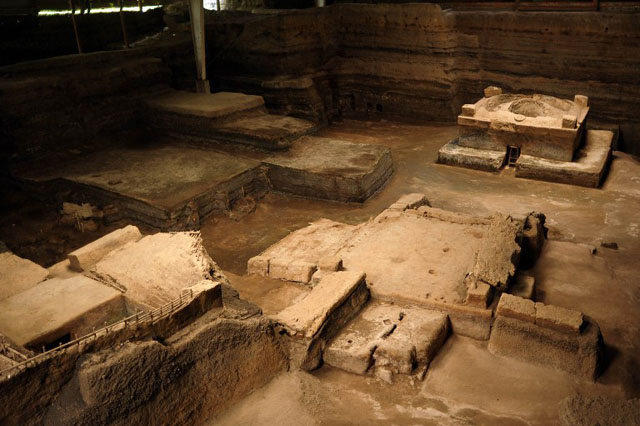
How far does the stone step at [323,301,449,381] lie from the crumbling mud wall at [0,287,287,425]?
53 cm

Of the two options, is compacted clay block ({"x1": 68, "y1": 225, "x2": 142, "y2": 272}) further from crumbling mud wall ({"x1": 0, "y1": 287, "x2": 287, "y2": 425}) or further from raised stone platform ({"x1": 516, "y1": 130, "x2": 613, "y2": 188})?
raised stone platform ({"x1": 516, "y1": 130, "x2": 613, "y2": 188})

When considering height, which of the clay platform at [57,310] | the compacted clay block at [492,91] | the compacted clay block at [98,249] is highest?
the compacted clay block at [492,91]

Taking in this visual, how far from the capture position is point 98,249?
4918mm

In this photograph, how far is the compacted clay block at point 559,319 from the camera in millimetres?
4000

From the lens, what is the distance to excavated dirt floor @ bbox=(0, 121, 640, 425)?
11.9ft

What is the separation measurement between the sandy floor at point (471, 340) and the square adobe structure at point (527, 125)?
0.63 meters

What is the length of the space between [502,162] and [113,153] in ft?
22.2

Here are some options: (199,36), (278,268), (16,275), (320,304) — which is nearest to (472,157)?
(278,268)

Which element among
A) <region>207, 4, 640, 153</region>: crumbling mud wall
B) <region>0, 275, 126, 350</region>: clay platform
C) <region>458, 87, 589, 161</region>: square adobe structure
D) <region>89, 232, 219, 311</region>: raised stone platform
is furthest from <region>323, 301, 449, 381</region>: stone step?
<region>207, 4, 640, 153</region>: crumbling mud wall

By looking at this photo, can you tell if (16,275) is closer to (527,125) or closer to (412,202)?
(412,202)

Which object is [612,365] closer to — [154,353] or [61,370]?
[154,353]

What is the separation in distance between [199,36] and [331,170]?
4671mm

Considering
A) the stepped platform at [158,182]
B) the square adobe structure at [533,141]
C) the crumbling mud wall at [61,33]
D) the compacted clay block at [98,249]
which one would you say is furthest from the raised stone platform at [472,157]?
the crumbling mud wall at [61,33]

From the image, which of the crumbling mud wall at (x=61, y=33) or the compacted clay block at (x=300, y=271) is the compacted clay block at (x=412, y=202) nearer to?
the compacted clay block at (x=300, y=271)
